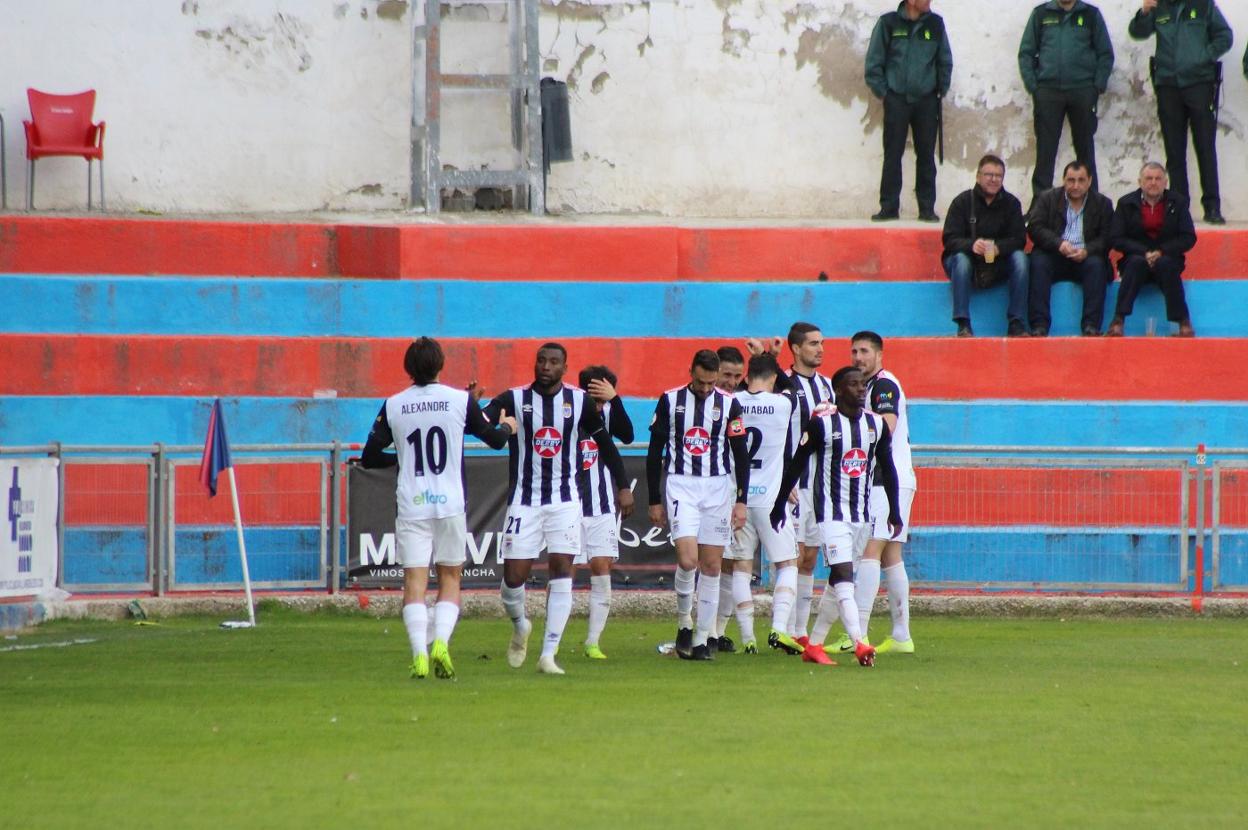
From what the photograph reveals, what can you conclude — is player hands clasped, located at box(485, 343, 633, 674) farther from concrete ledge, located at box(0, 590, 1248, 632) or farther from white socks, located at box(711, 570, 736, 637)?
concrete ledge, located at box(0, 590, 1248, 632)

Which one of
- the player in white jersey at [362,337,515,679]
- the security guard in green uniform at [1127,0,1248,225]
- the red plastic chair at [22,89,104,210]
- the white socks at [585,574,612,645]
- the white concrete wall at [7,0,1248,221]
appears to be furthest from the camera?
the white concrete wall at [7,0,1248,221]

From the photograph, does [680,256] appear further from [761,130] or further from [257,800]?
[257,800]

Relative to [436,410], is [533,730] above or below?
below

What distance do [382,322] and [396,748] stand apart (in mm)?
11715

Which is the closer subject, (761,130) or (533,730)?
(533,730)

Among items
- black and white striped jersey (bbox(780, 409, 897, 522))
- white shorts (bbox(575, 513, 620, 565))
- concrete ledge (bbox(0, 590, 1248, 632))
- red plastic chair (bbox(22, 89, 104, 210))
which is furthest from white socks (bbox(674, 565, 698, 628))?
red plastic chair (bbox(22, 89, 104, 210))

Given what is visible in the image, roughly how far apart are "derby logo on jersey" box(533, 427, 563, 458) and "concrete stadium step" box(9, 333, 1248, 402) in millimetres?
7024

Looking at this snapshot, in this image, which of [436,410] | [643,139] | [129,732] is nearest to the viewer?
[129,732]

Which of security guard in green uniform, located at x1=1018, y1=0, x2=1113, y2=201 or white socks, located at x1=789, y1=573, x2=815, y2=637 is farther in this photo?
security guard in green uniform, located at x1=1018, y1=0, x2=1113, y2=201

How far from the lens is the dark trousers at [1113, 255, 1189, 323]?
760 inches

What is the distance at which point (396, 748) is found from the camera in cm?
841

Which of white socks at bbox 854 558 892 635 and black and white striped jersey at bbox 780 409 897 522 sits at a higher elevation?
black and white striped jersey at bbox 780 409 897 522

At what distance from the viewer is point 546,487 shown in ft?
37.9

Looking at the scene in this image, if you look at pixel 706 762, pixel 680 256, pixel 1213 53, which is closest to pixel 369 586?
pixel 680 256
